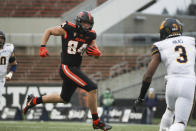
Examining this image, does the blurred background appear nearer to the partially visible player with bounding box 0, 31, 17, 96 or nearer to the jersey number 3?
the partially visible player with bounding box 0, 31, 17, 96

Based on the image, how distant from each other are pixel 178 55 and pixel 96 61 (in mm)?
17748

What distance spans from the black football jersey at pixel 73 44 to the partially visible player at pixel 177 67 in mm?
1762

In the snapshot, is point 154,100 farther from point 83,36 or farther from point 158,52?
point 158,52

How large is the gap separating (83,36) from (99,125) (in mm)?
1486

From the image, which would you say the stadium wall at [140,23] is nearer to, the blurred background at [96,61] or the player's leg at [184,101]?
the blurred background at [96,61]

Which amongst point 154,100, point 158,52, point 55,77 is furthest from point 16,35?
point 158,52

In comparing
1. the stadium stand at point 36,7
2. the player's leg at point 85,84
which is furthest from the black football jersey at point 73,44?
the stadium stand at point 36,7

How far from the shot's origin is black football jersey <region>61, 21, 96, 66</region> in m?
6.64

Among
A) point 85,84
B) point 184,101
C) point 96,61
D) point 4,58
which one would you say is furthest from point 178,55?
point 96,61

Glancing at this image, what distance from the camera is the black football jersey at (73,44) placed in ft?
21.8

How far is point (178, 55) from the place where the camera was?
5035 mm

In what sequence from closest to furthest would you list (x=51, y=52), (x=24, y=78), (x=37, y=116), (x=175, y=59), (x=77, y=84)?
(x=175, y=59) < (x=77, y=84) < (x=37, y=116) < (x=24, y=78) < (x=51, y=52)

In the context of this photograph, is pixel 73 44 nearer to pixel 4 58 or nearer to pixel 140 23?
pixel 4 58

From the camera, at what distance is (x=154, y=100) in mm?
16344
